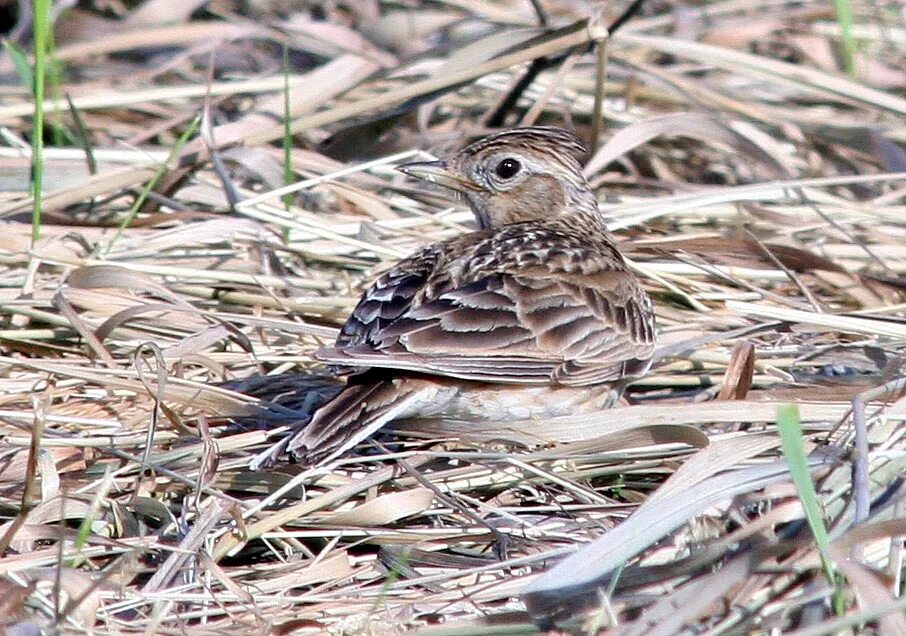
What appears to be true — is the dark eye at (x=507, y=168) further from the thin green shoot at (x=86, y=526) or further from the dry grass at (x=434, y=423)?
the thin green shoot at (x=86, y=526)

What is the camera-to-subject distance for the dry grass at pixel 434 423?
3.67 m

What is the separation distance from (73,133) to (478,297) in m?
3.57

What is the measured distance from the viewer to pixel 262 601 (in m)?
3.84

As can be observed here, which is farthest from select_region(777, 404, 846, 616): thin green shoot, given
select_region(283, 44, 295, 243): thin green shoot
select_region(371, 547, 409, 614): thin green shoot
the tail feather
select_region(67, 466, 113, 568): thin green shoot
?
select_region(283, 44, 295, 243): thin green shoot

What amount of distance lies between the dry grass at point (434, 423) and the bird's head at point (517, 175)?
17.2 inches

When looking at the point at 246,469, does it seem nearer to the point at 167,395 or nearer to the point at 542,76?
the point at 167,395

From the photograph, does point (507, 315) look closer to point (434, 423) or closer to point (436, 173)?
point (434, 423)

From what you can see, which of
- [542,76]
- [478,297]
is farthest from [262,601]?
[542,76]

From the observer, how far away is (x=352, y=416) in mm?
4328

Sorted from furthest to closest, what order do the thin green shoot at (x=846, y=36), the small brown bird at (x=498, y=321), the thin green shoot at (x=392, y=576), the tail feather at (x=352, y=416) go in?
the thin green shoot at (x=846, y=36) → the small brown bird at (x=498, y=321) → the tail feather at (x=352, y=416) → the thin green shoot at (x=392, y=576)

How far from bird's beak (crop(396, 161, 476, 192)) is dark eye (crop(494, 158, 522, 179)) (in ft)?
0.40

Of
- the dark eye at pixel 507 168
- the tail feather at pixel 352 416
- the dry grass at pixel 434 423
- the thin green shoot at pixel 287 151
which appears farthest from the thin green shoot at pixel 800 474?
the thin green shoot at pixel 287 151

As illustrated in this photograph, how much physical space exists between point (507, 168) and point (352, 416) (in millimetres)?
1673

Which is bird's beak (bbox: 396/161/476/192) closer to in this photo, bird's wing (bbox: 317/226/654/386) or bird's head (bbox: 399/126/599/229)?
bird's head (bbox: 399/126/599/229)
